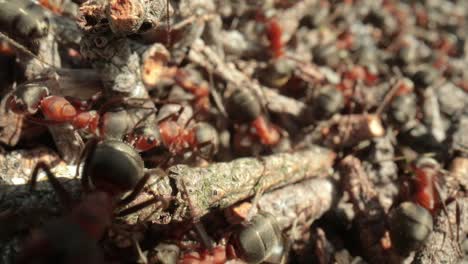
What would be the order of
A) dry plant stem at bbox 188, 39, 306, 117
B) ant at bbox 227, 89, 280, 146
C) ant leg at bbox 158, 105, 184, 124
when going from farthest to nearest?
dry plant stem at bbox 188, 39, 306, 117 < ant at bbox 227, 89, 280, 146 < ant leg at bbox 158, 105, 184, 124

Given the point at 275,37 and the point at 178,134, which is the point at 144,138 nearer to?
the point at 178,134

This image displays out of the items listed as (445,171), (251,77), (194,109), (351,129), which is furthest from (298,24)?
(445,171)

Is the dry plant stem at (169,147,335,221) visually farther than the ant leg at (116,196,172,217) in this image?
Yes

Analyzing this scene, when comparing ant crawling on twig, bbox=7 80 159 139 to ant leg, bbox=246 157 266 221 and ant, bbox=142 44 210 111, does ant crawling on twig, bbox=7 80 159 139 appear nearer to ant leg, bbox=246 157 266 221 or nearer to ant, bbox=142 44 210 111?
ant, bbox=142 44 210 111

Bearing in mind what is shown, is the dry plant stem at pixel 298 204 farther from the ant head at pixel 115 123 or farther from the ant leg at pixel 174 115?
the ant head at pixel 115 123

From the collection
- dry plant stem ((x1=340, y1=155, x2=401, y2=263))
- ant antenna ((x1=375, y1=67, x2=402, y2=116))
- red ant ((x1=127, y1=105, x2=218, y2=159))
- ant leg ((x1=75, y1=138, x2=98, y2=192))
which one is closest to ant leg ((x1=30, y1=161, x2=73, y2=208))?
ant leg ((x1=75, y1=138, x2=98, y2=192))

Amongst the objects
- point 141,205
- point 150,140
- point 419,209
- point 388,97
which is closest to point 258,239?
point 141,205

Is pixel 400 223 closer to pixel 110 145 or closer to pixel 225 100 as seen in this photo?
pixel 225 100
